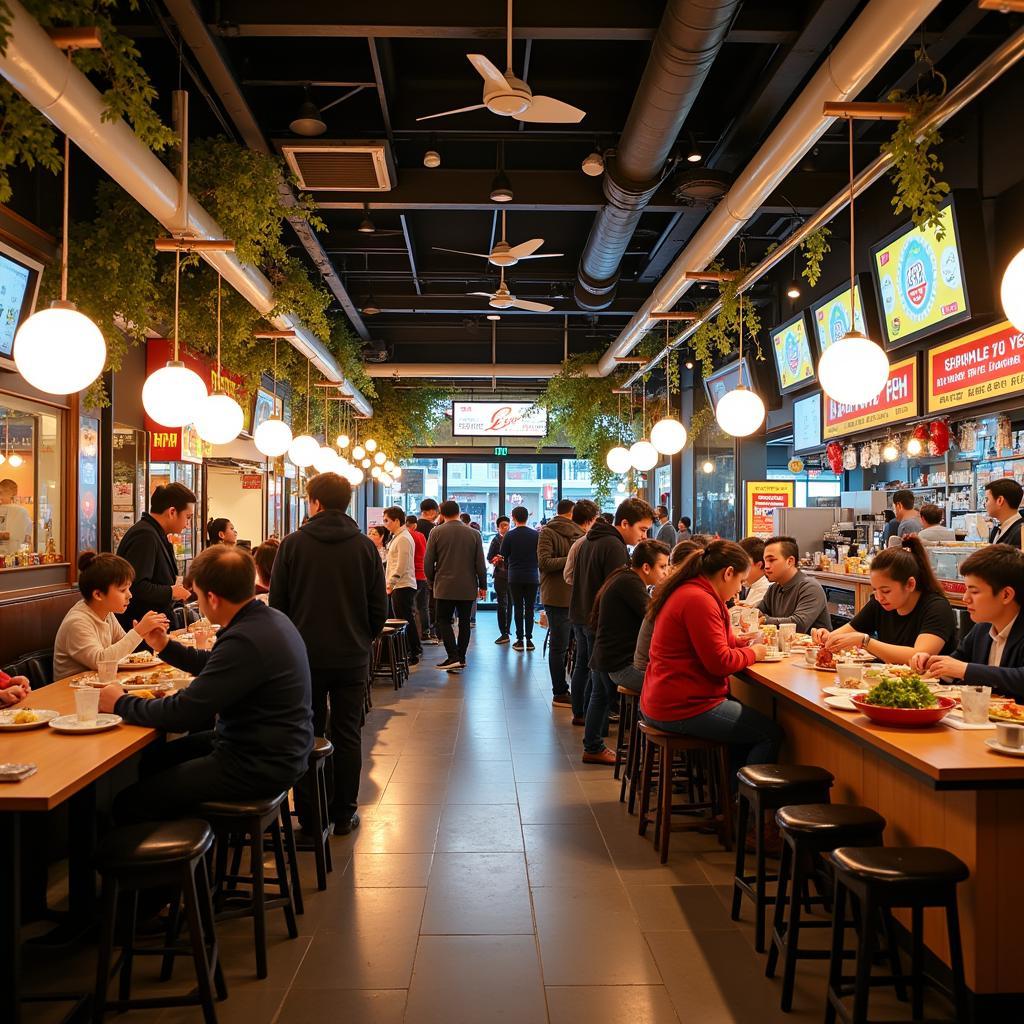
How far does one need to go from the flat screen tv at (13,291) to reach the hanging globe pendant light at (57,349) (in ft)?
4.30

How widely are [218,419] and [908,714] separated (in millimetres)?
4160

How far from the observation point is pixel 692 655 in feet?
14.1

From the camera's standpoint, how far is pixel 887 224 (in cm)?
802

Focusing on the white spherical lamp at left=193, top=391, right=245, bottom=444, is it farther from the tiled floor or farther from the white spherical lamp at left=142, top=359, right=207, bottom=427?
the tiled floor

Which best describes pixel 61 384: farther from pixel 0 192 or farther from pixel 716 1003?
pixel 716 1003

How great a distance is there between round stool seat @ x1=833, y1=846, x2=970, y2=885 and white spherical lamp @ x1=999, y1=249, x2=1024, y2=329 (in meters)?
1.70

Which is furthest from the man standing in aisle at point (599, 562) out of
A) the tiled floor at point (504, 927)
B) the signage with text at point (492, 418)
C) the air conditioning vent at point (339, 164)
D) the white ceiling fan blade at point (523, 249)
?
the signage with text at point (492, 418)

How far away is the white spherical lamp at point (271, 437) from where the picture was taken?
7.39 m

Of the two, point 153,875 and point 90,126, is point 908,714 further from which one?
point 90,126

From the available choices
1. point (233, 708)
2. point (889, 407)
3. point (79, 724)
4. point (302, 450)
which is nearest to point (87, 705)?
point (79, 724)

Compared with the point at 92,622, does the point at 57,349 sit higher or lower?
higher

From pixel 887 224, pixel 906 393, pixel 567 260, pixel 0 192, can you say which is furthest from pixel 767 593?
pixel 567 260

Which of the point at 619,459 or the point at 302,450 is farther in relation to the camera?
the point at 619,459

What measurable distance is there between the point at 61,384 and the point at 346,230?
6513 millimetres
